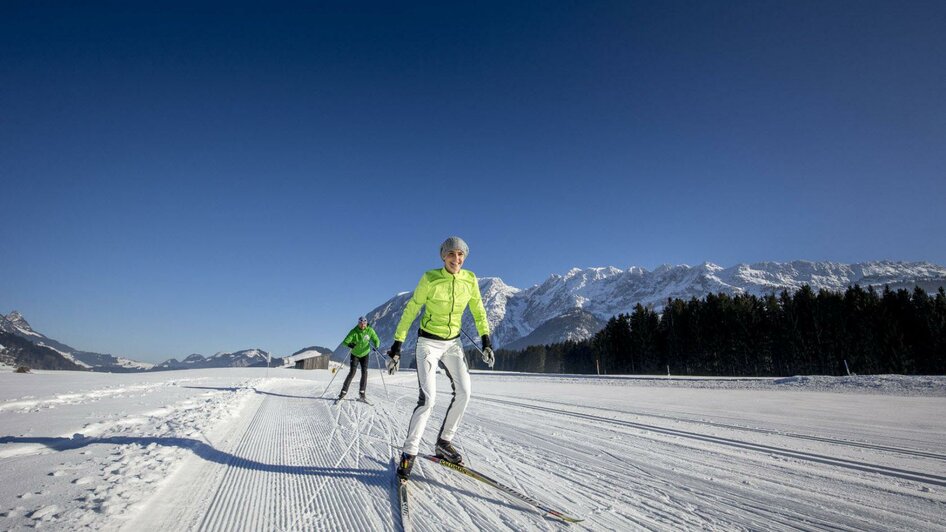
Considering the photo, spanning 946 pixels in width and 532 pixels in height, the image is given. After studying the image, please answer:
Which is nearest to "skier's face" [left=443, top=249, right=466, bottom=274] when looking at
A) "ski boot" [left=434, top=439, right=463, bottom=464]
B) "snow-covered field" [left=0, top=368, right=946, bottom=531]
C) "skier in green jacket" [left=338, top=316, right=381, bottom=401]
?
"ski boot" [left=434, top=439, right=463, bottom=464]

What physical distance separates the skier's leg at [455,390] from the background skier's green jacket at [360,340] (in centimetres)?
743

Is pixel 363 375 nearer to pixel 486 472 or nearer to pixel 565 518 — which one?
pixel 486 472

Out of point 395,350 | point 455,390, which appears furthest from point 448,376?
point 395,350

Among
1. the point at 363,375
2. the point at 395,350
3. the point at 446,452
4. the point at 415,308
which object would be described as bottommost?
the point at 446,452

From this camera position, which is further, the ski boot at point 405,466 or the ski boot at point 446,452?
the ski boot at point 446,452

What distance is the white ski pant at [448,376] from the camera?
397 centimetres

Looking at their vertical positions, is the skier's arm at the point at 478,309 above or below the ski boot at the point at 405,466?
above

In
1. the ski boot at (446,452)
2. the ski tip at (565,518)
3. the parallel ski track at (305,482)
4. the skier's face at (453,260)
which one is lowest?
the parallel ski track at (305,482)

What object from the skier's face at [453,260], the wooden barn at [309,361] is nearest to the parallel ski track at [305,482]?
the skier's face at [453,260]

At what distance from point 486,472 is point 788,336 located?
59773 millimetres

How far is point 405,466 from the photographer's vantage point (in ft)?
11.6

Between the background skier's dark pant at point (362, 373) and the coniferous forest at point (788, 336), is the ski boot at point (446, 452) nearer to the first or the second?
the background skier's dark pant at point (362, 373)

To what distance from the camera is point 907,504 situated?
2.89m

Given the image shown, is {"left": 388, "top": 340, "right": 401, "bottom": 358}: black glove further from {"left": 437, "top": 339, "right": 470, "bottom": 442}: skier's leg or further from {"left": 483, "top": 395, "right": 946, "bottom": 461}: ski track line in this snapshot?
{"left": 483, "top": 395, "right": 946, "bottom": 461}: ski track line
